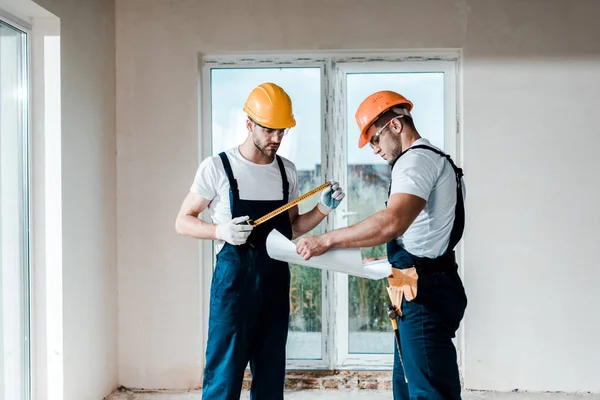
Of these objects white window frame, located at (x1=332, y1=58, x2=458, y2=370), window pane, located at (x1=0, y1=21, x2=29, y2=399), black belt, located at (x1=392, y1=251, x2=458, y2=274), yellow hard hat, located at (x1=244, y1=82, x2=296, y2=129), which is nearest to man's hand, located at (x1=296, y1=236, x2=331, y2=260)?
A: black belt, located at (x1=392, y1=251, x2=458, y2=274)

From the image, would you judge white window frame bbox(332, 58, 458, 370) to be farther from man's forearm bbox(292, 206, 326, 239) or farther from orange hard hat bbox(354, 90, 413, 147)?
orange hard hat bbox(354, 90, 413, 147)

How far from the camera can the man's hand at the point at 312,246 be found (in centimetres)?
207

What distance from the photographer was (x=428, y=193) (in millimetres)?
1963

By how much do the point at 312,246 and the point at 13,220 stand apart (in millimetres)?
1435

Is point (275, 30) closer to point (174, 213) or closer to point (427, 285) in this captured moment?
point (174, 213)

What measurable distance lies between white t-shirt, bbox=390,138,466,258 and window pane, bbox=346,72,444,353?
1280 millimetres

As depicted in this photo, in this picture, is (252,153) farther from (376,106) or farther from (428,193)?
(428,193)

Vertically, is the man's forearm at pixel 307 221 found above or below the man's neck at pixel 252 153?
below

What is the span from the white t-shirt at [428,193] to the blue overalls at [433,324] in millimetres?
30

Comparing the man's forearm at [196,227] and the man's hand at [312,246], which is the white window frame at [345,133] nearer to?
the man's forearm at [196,227]

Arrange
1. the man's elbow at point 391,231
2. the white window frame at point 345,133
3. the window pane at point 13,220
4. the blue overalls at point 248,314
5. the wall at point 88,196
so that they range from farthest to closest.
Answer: the white window frame at point 345,133
the wall at point 88,196
the window pane at point 13,220
the blue overalls at point 248,314
the man's elbow at point 391,231

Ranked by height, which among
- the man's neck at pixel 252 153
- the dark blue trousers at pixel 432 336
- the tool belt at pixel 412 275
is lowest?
the dark blue trousers at pixel 432 336

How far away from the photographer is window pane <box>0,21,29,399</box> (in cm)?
250

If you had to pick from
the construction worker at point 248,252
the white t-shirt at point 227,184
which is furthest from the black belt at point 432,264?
the white t-shirt at point 227,184
